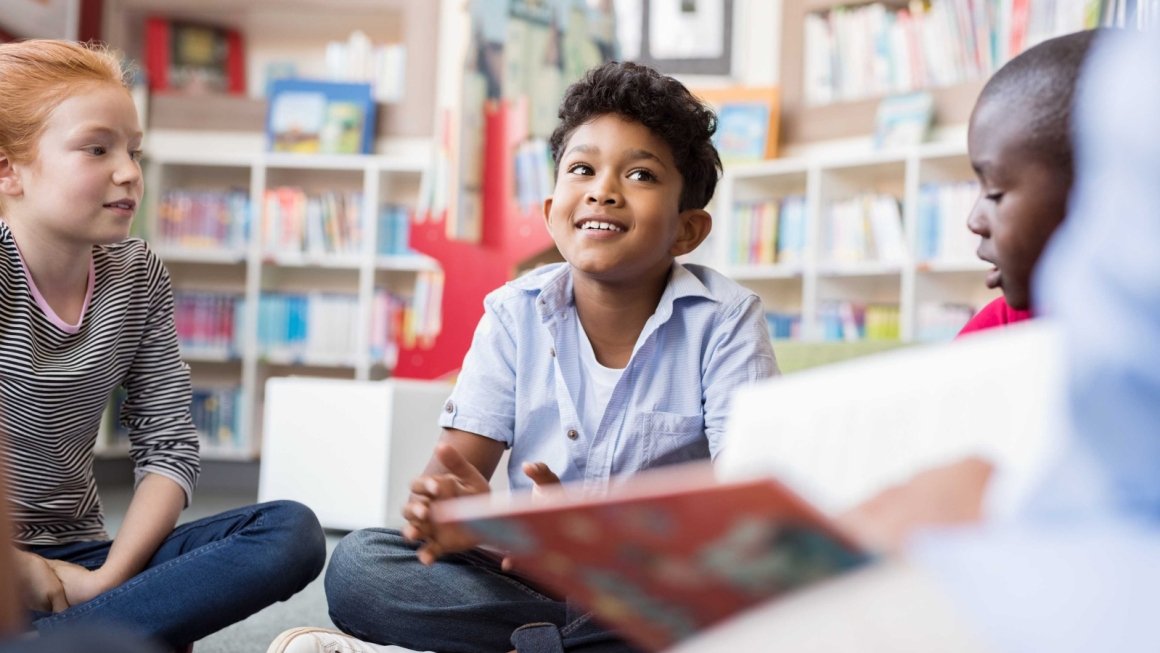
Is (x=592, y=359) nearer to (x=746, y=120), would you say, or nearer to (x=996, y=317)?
(x=996, y=317)

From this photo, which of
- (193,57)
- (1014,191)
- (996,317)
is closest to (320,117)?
(193,57)

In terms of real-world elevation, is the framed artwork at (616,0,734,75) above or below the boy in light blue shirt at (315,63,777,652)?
above

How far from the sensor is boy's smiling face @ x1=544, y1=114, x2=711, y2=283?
1.38m

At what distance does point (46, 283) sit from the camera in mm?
1339

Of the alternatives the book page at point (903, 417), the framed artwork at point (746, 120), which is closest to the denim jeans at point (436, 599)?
the book page at point (903, 417)

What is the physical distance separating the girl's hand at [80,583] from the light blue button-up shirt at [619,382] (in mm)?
419

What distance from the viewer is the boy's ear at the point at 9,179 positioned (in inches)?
52.6

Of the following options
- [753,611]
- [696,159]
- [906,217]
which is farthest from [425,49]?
[753,611]

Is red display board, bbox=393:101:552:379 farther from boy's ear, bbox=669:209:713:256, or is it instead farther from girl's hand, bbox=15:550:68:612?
girl's hand, bbox=15:550:68:612

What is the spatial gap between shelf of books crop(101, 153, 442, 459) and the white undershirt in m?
3.21

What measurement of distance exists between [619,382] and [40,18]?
11.6 ft

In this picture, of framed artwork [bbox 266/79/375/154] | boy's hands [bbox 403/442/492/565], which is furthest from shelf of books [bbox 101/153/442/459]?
boy's hands [bbox 403/442/492/565]

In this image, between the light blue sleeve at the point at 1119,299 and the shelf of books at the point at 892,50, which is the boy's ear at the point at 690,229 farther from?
the shelf of books at the point at 892,50

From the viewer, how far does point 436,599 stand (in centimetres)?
131
